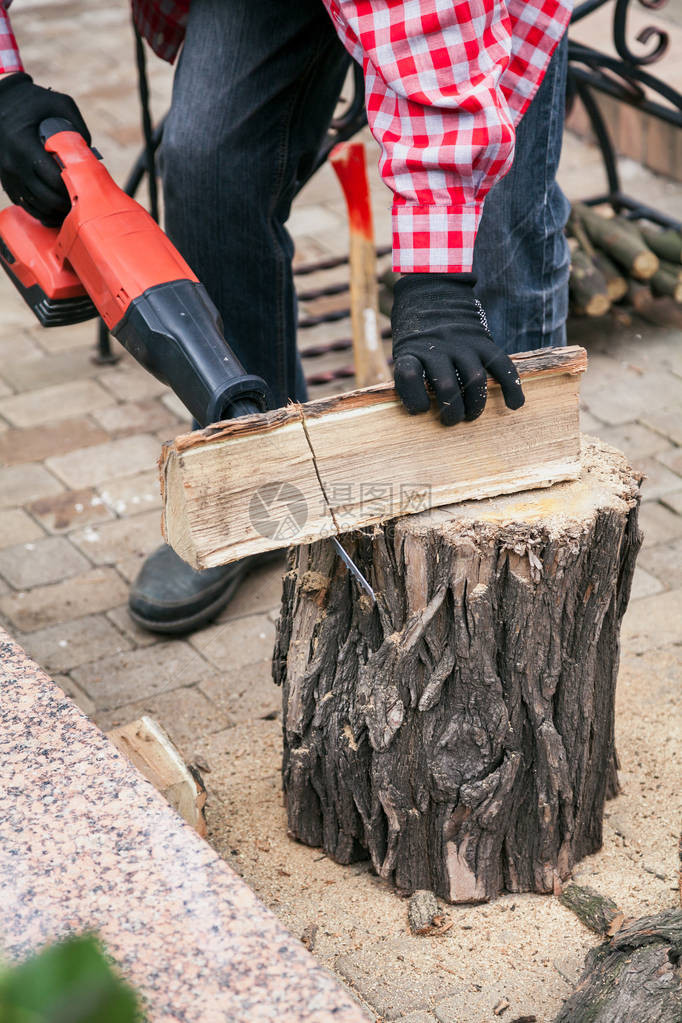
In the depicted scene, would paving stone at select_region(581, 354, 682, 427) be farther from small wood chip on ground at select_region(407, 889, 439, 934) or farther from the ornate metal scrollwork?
small wood chip on ground at select_region(407, 889, 439, 934)

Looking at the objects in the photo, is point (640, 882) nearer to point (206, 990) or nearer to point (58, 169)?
point (206, 990)

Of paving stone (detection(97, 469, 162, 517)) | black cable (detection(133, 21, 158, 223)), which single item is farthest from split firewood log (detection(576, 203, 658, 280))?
paving stone (detection(97, 469, 162, 517))

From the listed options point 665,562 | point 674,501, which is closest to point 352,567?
point 665,562

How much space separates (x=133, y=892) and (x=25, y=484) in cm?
203

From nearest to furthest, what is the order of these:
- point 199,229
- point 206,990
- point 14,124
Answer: point 206,990
point 14,124
point 199,229

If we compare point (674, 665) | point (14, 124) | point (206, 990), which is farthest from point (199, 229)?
point (206, 990)

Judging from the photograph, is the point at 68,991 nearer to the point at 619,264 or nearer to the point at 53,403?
the point at 53,403

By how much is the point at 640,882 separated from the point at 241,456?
3.32ft

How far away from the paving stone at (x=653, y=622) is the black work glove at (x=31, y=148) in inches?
60.7

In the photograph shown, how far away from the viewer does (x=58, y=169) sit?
2.07 m

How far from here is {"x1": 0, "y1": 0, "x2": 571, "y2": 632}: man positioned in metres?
1.59

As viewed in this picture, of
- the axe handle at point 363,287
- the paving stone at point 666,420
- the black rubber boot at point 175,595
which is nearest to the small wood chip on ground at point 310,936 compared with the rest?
the black rubber boot at point 175,595

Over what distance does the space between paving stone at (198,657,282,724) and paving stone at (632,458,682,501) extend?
3.96ft

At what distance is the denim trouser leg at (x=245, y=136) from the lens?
7.02ft
